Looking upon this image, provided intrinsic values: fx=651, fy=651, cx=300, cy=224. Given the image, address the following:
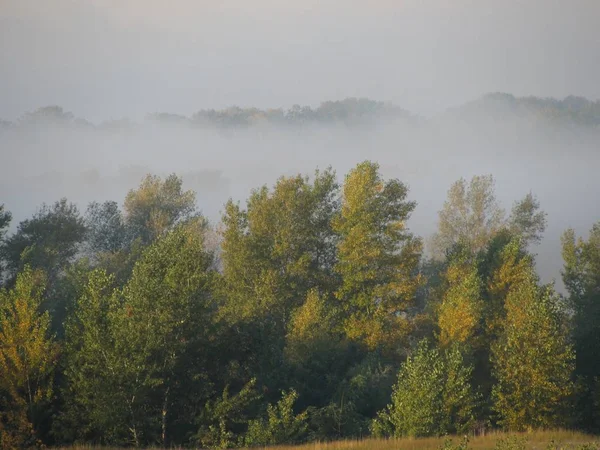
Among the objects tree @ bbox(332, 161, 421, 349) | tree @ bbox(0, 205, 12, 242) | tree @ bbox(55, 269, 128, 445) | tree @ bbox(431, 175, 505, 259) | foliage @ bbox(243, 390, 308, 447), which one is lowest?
foliage @ bbox(243, 390, 308, 447)

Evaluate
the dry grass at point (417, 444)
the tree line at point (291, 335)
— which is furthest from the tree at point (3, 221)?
the dry grass at point (417, 444)

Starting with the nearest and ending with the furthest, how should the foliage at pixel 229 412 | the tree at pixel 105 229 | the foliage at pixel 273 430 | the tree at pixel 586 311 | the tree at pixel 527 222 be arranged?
the foliage at pixel 273 430, the foliage at pixel 229 412, the tree at pixel 586 311, the tree at pixel 527 222, the tree at pixel 105 229

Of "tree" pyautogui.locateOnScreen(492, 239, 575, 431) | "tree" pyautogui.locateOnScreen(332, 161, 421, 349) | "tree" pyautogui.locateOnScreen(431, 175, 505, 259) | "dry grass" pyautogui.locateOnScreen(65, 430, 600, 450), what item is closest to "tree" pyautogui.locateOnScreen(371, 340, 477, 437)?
"dry grass" pyautogui.locateOnScreen(65, 430, 600, 450)

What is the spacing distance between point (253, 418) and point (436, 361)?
34.1ft

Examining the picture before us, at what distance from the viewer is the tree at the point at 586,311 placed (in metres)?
45.9

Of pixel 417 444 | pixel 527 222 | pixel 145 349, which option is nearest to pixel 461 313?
pixel 417 444

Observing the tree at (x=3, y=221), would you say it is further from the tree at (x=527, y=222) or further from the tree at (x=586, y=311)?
the tree at (x=527, y=222)

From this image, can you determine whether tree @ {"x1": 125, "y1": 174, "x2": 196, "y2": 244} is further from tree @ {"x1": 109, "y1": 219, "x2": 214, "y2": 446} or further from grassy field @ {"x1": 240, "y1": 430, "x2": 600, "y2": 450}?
grassy field @ {"x1": 240, "y1": 430, "x2": 600, "y2": 450}

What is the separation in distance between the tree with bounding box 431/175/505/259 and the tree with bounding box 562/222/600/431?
71.1ft

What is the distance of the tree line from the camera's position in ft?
107

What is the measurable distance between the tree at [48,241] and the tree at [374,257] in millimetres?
31221

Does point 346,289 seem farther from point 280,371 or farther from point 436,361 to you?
point 436,361

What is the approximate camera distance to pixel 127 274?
62719mm

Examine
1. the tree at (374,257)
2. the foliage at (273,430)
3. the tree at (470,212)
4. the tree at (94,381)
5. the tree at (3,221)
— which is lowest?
the foliage at (273,430)
